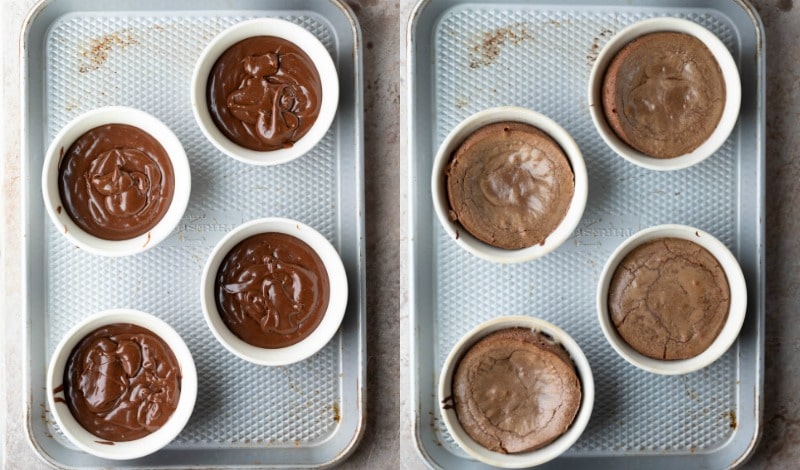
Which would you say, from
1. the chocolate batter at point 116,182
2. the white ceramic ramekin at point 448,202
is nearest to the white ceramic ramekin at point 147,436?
the chocolate batter at point 116,182

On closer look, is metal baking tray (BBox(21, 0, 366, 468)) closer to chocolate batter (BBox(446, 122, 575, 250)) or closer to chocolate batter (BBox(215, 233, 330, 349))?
chocolate batter (BBox(215, 233, 330, 349))

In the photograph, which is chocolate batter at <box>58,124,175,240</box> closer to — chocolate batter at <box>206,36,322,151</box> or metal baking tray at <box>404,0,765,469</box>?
chocolate batter at <box>206,36,322,151</box>

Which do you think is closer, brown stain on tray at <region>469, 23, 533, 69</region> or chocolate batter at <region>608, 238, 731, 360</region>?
chocolate batter at <region>608, 238, 731, 360</region>

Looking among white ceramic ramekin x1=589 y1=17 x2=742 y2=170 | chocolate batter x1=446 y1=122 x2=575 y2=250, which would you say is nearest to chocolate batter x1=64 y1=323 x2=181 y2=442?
chocolate batter x1=446 y1=122 x2=575 y2=250

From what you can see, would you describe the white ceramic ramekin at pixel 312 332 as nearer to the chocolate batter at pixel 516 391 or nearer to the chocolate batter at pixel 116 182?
the chocolate batter at pixel 116 182

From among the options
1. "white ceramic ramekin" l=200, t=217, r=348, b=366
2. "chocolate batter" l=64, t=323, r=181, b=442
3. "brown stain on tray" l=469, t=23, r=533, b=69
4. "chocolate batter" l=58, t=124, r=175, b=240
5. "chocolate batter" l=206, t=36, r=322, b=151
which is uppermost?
"brown stain on tray" l=469, t=23, r=533, b=69

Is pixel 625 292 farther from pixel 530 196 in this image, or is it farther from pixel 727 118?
pixel 727 118

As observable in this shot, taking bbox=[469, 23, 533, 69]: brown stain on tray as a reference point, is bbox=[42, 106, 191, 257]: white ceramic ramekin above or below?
below
